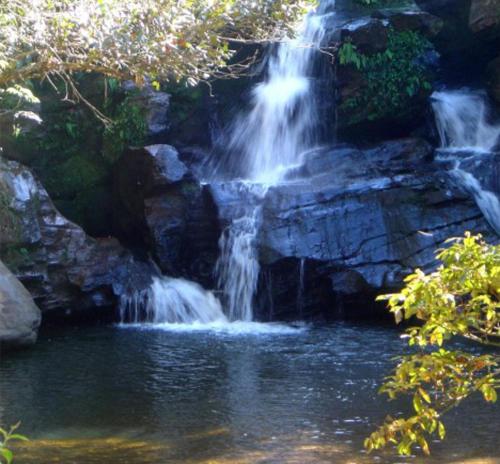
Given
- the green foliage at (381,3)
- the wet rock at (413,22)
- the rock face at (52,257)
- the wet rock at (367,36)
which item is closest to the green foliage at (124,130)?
the rock face at (52,257)

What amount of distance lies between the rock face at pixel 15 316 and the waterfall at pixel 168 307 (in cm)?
241

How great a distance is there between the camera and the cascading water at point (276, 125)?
1464 centimetres

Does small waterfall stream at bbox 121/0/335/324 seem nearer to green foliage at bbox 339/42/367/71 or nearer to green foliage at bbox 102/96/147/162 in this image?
green foliage at bbox 339/42/367/71

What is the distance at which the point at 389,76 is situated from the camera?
1524 cm

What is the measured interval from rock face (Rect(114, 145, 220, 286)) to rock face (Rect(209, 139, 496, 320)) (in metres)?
1.18

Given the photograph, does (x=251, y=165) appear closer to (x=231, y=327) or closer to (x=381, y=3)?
(x=231, y=327)

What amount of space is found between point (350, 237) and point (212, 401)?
5.34 meters

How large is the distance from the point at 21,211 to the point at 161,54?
700cm

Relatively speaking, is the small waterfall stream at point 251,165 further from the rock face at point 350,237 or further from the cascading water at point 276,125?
the rock face at point 350,237

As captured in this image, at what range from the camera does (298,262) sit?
1257 centimetres

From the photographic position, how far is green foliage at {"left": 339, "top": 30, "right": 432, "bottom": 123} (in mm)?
15031

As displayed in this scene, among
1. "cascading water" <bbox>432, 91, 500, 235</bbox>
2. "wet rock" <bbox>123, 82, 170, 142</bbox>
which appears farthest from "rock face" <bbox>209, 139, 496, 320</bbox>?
"wet rock" <bbox>123, 82, 170, 142</bbox>

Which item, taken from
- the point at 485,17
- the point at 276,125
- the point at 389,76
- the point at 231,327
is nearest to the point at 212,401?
the point at 231,327

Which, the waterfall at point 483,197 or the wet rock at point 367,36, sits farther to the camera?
the wet rock at point 367,36
